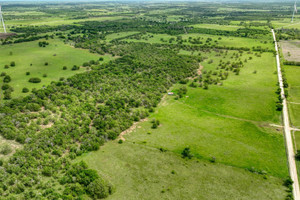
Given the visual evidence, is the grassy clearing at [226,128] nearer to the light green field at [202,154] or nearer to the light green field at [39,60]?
the light green field at [202,154]

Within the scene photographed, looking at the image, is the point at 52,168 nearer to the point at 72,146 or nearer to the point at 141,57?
the point at 72,146

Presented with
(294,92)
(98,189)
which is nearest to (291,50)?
(294,92)

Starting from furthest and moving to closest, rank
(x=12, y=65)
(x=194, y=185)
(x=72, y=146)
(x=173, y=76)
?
(x=12, y=65), (x=173, y=76), (x=72, y=146), (x=194, y=185)

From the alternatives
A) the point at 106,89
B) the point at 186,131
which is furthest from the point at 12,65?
the point at 186,131

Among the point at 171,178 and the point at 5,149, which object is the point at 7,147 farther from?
the point at 171,178

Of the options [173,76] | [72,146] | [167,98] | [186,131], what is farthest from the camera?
[173,76]

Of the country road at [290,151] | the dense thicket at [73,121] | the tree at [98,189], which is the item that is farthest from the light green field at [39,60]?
the country road at [290,151]
